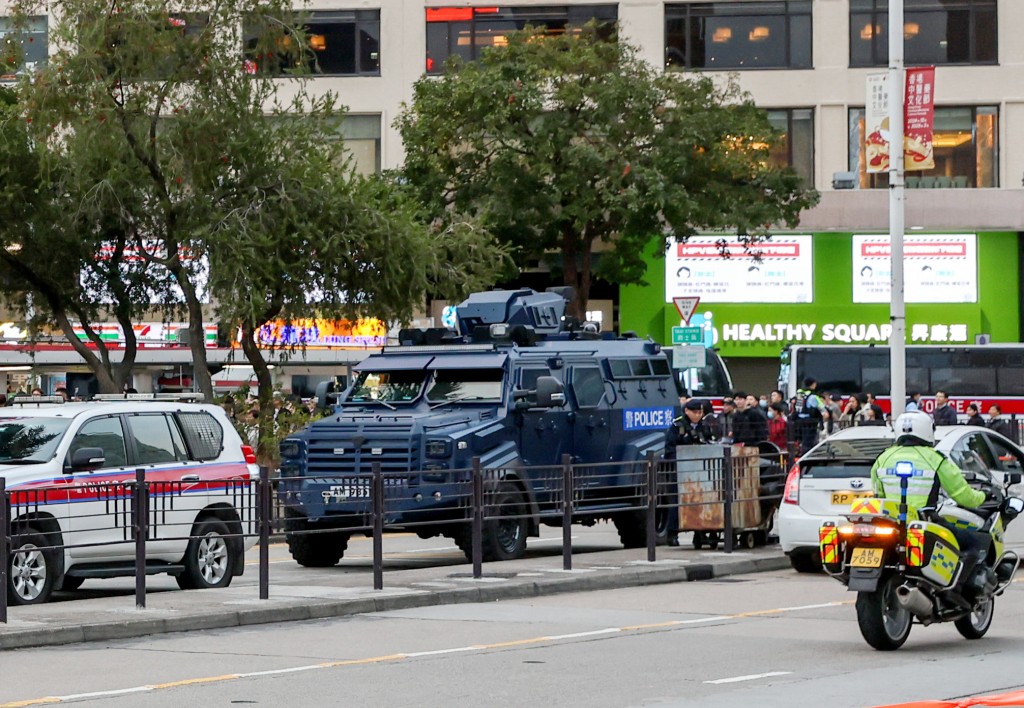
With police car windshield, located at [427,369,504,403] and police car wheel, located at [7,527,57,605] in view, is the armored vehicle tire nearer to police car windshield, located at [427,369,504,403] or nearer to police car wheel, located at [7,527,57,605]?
police car windshield, located at [427,369,504,403]

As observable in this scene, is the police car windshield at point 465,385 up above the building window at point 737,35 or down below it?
below

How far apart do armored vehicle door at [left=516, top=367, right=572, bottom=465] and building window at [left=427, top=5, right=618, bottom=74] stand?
1224 inches

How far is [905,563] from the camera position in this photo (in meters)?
12.4

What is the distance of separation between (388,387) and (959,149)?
33937mm

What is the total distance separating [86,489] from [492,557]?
5.71 metres

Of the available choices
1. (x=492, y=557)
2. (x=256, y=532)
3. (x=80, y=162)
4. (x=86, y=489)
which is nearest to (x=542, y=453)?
(x=492, y=557)

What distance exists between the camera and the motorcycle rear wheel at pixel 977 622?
13.3 meters

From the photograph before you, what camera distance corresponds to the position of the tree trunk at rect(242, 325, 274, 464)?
27.6 m

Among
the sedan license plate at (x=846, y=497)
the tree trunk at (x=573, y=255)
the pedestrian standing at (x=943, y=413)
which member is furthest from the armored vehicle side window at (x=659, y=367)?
the tree trunk at (x=573, y=255)

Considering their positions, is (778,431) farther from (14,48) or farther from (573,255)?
(14,48)

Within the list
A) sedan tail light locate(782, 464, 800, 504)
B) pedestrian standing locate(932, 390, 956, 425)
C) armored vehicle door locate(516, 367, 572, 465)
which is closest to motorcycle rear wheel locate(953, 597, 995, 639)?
sedan tail light locate(782, 464, 800, 504)

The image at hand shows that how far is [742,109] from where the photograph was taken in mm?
42594

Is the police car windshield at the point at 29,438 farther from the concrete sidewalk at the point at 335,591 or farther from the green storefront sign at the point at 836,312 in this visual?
the green storefront sign at the point at 836,312

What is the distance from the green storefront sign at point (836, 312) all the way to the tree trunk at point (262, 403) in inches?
953
